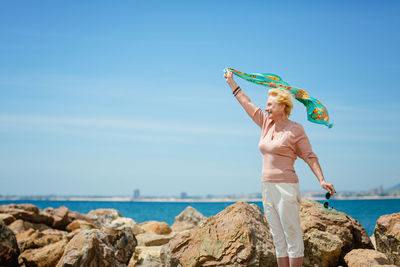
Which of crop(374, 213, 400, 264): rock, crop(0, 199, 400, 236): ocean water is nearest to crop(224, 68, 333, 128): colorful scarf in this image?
crop(374, 213, 400, 264): rock

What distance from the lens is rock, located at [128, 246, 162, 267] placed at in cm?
905

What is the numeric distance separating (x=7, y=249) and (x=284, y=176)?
7391 millimetres

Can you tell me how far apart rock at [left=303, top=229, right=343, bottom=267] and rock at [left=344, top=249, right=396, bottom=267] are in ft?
0.80

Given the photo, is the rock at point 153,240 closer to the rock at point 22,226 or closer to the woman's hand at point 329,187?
the rock at point 22,226

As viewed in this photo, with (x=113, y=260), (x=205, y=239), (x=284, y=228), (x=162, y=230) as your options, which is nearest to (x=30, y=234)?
(x=113, y=260)

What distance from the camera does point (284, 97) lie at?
5.09m

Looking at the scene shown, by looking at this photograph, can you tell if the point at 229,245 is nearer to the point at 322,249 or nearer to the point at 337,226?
the point at 322,249

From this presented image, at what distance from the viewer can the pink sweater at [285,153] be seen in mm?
4941

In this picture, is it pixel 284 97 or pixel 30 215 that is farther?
pixel 30 215

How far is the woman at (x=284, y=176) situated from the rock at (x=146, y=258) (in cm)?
433

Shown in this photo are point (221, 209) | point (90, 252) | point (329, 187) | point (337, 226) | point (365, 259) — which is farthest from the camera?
point (221, 209)

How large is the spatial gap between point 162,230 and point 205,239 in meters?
11.0

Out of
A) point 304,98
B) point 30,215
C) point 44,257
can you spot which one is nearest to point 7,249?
point 44,257

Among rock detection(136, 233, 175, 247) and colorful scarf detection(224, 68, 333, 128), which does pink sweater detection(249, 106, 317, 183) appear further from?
rock detection(136, 233, 175, 247)
